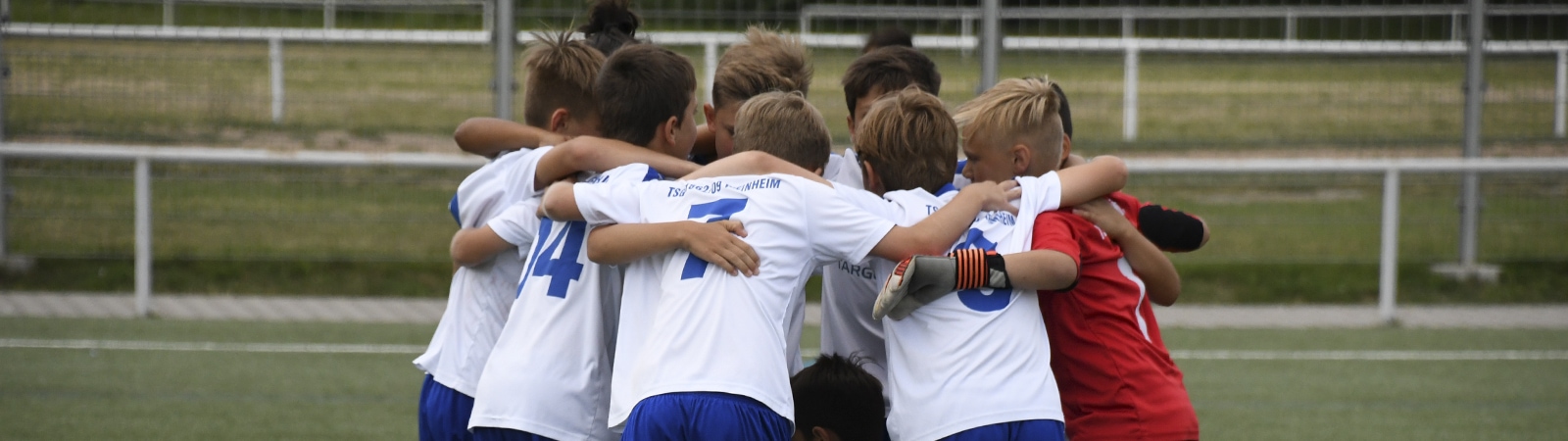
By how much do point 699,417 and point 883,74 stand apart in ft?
3.79

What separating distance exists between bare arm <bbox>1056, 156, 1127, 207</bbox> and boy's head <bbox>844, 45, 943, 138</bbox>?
24.2 inches

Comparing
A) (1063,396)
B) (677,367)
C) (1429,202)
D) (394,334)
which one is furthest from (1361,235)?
(677,367)

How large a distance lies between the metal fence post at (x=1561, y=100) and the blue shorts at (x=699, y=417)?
761 cm

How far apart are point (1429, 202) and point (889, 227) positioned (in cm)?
728

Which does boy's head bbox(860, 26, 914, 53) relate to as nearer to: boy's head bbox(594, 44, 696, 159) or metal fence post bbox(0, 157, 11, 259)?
boy's head bbox(594, 44, 696, 159)

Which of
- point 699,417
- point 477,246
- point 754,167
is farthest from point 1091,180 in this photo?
point 477,246

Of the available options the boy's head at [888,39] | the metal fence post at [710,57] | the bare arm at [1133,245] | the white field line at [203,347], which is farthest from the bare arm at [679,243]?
the metal fence post at [710,57]

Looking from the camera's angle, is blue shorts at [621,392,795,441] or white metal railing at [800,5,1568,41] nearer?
blue shorts at [621,392,795,441]

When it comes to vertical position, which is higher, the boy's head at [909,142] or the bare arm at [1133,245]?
the boy's head at [909,142]

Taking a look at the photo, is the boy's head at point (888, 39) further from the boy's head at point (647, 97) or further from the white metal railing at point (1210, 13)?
the white metal railing at point (1210, 13)

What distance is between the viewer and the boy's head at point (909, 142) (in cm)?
257

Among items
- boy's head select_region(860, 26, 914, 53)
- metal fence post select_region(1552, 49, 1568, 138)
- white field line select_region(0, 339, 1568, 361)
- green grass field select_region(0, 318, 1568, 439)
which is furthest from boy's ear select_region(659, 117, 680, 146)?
metal fence post select_region(1552, 49, 1568, 138)

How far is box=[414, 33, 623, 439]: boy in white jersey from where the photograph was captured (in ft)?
9.49

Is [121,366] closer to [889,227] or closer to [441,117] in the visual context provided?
[441,117]
